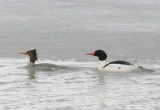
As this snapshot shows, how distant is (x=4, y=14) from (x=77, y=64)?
22.7ft

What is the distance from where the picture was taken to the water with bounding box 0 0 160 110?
7.22 m

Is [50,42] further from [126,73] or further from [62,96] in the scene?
[62,96]

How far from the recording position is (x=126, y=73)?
31.8ft

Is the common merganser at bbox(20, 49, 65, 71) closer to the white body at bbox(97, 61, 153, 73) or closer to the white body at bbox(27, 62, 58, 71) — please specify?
the white body at bbox(27, 62, 58, 71)

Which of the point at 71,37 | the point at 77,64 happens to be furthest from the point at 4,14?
the point at 77,64

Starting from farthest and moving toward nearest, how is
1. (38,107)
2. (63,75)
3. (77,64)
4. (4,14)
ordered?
(4,14) < (77,64) < (63,75) < (38,107)

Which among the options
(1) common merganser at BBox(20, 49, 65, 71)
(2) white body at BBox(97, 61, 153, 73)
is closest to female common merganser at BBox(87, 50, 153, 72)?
(2) white body at BBox(97, 61, 153, 73)

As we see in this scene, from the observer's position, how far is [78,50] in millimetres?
11789

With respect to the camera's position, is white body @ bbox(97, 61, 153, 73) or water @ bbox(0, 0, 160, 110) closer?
water @ bbox(0, 0, 160, 110)

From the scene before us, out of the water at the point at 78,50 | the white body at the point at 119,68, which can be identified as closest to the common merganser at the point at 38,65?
the water at the point at 78,50

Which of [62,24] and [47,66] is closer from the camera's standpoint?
[47,66]

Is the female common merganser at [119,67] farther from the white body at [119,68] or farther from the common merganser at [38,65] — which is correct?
the common merganser at [38,65]

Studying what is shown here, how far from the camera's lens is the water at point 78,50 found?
7.22 metres

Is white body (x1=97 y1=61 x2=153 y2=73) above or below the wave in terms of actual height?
below
